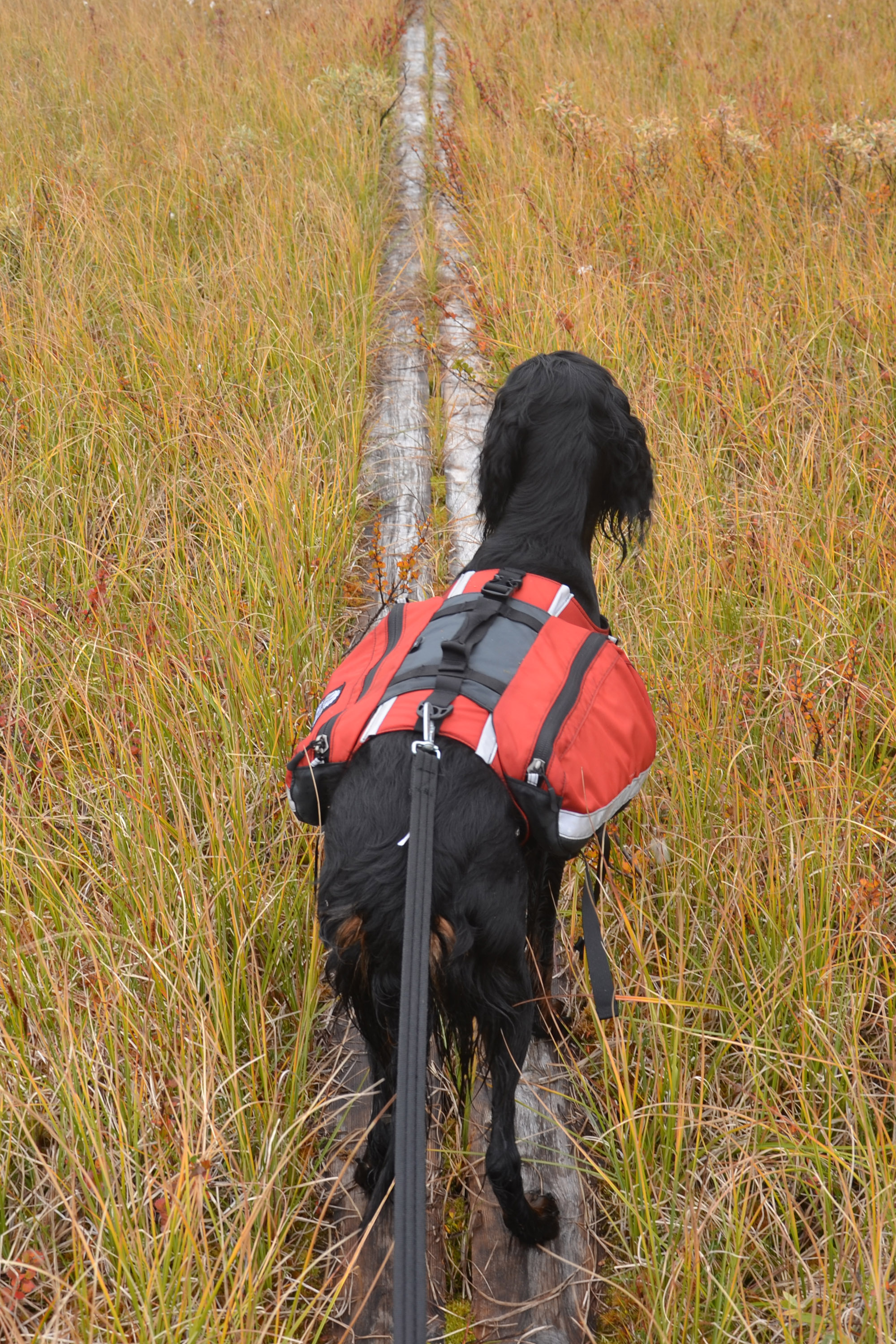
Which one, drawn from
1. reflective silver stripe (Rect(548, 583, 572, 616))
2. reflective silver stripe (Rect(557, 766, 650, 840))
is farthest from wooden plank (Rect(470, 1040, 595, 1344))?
reflective silver stripe (Rect(548, 583, 572, 616))

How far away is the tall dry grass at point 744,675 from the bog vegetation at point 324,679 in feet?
0.05

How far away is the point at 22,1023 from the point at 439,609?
948 mm

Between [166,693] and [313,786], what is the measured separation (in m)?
0.70

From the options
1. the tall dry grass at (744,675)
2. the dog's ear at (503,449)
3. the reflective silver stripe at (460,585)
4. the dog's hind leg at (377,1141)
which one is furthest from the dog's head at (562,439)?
the dog's hind leg at (377,1141)

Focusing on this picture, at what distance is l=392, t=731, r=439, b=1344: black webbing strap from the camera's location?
731 mm

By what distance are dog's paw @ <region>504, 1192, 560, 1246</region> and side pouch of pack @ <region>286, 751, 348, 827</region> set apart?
68 cm

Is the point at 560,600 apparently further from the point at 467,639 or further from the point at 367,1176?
the point at 367,1176

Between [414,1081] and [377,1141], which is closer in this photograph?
[414,1081]

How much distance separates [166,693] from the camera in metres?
1.94

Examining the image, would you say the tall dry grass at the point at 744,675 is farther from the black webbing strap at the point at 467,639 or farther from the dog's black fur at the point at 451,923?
the black webbing strap at the point at 467,639

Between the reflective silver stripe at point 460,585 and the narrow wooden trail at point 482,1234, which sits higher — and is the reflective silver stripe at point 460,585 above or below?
above

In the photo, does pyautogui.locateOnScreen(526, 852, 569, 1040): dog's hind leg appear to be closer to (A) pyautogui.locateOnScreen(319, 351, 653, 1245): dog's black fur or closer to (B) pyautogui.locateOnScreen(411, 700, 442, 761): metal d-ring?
(A) pyautogui.locateOnScreen(319, 351, 653, 1245): dog's black fur

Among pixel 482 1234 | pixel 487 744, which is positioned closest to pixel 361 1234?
pixel 482 1234

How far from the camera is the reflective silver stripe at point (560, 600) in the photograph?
153cm
